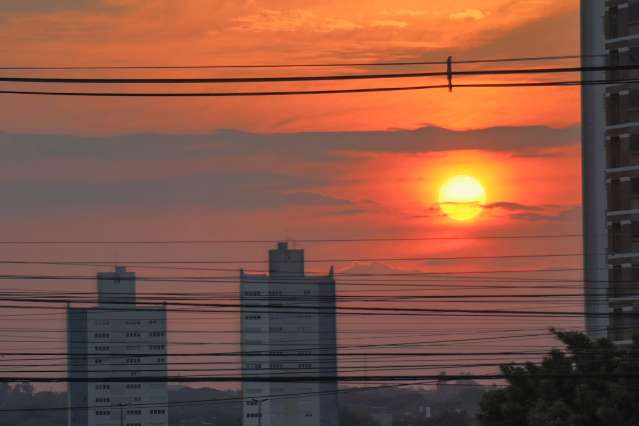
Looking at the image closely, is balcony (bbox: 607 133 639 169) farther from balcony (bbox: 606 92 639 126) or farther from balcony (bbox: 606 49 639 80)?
balcony (bbox: 606 49 639 80)

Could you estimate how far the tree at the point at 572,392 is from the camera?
6297 centimetres

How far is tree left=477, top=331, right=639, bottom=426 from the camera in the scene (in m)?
63.0

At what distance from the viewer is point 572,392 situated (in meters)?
65.8

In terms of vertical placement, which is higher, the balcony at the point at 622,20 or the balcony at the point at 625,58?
the balcony at the point at 622,20

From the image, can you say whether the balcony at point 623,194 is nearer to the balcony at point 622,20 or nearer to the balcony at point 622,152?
the balcony at point 622,152

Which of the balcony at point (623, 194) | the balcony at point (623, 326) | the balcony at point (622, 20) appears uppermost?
the balcony at point (622, 20)

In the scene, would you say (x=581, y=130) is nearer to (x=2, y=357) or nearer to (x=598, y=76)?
(x=598, y=76)

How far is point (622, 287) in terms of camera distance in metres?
110

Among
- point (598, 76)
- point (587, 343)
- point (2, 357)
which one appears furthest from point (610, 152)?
point (2, 357)

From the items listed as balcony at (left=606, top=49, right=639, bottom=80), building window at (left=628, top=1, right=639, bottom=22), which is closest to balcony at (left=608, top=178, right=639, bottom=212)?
balcony at (left=606, top=49, right=639, bottom=80)

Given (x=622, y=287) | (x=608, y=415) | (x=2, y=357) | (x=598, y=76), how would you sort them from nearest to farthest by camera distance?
(x=2, y=357)
(x=608, y=415)
(x=622, y=287)
(x=598, y=76)

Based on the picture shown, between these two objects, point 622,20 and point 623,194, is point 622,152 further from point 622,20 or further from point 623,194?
point 622,20

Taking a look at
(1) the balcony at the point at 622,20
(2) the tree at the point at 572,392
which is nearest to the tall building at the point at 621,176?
(1) the balcony at the point at 622,20

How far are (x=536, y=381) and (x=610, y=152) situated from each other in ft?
166
